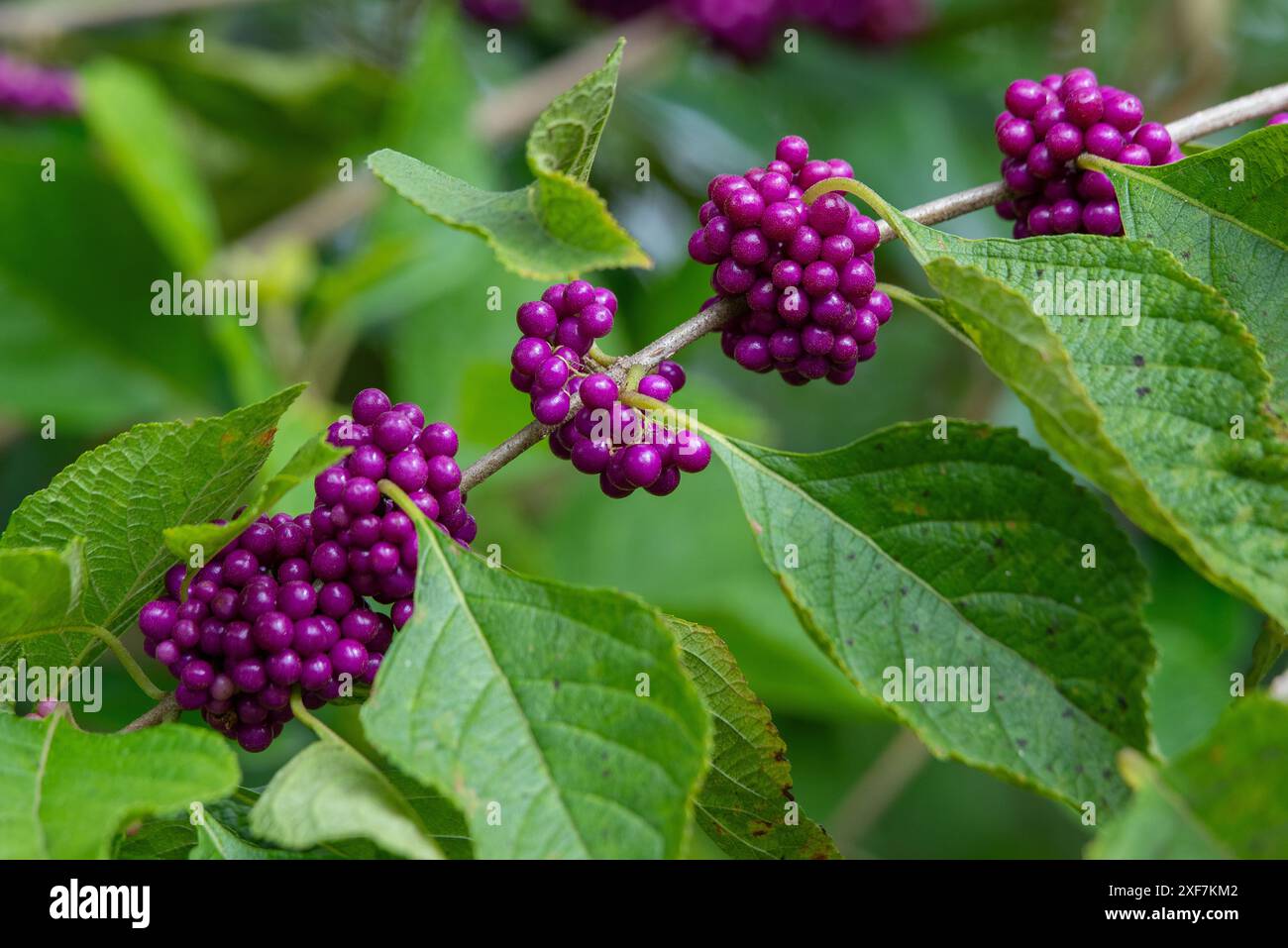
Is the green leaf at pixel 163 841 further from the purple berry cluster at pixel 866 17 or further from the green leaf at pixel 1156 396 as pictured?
the purple berry cluster at pixel 866 17

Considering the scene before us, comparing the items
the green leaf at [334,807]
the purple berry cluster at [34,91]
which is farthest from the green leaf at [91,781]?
the purple berry cluster at [34,91]

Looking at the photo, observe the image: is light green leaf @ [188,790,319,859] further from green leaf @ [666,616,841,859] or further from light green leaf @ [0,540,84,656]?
green leaf @ [666,616,841,859]

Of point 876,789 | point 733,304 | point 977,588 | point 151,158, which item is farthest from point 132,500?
point 876,789

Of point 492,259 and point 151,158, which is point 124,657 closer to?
point 151,158

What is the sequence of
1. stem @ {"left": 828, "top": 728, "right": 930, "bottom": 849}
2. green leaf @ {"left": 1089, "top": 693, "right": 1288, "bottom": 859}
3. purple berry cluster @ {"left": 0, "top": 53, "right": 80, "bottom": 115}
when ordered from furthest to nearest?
1. purple berry cluster @ {"left": 0, "top": 53, "right": 80, "bottom": 115}
2. stem @ {"left": 828, "top": 728, "right": 930, "bottom": 849}
3. green leaf @ {"left": 1089, "top": 693, "right": 1288, "bottom": 859}

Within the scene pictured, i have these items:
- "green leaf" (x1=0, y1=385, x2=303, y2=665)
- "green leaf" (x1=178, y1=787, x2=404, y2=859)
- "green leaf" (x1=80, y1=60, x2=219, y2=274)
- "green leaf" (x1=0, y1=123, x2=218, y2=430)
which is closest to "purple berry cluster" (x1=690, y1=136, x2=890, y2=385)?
"green leaf" (x1=0, y1=385, x2=303, y2=665)
